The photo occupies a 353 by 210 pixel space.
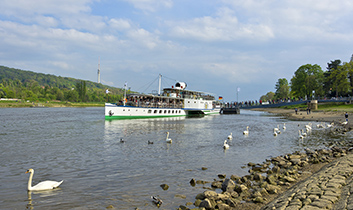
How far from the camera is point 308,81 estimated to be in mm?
93812

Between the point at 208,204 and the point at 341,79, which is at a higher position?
the point at 341,79

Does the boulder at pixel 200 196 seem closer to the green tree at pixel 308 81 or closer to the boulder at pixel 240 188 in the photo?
the boulder at pixel 240 188

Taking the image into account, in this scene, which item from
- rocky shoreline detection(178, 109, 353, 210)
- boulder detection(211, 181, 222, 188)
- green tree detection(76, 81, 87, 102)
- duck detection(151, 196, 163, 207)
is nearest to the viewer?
rocky shoreline detection(178, 109, 353, 210)

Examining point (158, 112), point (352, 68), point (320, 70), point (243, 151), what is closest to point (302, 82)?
point (320, 70)

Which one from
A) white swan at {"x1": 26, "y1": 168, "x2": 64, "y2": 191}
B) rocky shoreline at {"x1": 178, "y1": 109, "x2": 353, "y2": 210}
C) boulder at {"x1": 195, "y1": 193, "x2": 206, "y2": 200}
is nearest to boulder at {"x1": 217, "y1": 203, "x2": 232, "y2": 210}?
rocky shoreline at {"x1": 178, "y1": 109, "x2": 353, "y2": 210}

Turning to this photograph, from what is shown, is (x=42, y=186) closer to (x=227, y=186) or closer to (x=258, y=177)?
(x=227, y=186)

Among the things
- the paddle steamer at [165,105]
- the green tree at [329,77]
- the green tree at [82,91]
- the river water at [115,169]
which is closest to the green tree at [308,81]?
the green tree at [329,77]

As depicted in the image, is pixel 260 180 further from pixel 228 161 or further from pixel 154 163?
pixel 154 163

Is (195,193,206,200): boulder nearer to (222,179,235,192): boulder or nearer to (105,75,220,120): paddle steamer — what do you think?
(222,179,235,192): boulder

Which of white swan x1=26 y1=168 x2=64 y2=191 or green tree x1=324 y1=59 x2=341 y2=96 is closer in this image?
white swan x1=26 y1=168 x2=64 y2=191

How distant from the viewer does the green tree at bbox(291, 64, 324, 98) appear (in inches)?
3663

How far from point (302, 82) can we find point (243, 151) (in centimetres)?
8841

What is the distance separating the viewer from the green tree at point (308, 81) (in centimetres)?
9303

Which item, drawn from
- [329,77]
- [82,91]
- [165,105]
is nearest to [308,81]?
[329,77]
